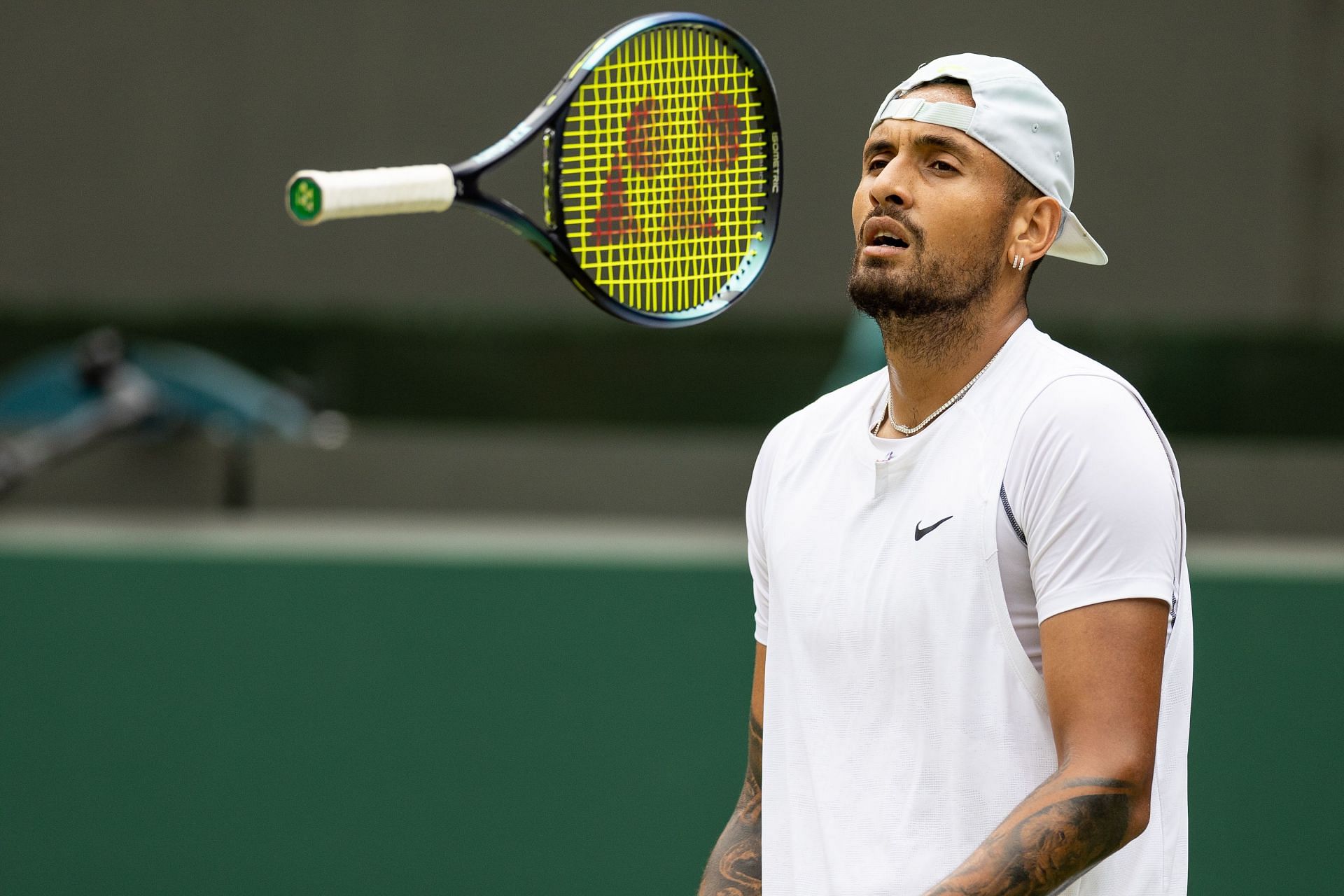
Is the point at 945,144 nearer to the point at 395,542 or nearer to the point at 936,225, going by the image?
the point at 936,225

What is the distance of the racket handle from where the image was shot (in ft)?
5.01

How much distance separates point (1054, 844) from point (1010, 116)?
2.31 feet

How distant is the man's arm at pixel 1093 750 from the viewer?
4.67ft

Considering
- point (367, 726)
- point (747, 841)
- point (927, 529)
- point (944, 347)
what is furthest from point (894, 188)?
point (367, 726)

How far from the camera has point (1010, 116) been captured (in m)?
1.62

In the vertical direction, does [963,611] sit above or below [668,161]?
below

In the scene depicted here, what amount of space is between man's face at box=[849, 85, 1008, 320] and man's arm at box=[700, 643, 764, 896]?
47 cm

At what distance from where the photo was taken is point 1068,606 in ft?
4.71

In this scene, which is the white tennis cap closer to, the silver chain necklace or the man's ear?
the man's ear

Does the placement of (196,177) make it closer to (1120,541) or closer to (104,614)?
(104,614)

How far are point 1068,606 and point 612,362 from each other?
6408 mm

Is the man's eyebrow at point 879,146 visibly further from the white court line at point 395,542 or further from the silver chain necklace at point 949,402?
the white court line at point 395,542

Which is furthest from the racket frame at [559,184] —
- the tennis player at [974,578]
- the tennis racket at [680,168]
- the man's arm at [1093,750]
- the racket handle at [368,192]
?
the man's arm at [1093,750]

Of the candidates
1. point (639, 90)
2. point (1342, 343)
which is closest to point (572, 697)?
point (639, 90)
